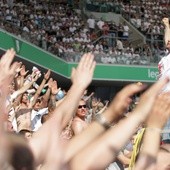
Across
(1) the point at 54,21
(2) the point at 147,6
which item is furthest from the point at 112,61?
(2) the point at 147,6

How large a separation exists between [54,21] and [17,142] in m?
21.7

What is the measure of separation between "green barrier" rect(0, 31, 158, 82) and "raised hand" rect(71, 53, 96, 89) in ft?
52.9

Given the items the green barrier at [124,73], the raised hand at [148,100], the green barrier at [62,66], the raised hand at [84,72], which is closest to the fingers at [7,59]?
the raised hand at [84,72]

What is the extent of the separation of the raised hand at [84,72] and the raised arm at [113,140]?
41 cm

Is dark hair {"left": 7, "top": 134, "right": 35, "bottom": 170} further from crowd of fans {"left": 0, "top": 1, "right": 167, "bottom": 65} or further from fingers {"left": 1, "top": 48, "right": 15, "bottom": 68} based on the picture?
crowd of fans {"left": 0, "top": 1, "right": 167, "bottom": 65}

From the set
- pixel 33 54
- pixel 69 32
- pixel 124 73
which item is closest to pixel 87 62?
pixel 33 54

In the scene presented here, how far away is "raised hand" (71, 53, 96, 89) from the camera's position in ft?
9.03

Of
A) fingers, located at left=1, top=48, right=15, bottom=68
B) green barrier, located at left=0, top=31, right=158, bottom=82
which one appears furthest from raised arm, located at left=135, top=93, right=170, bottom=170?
green barrier, located at left=0, top=31, right=158, bottom=82

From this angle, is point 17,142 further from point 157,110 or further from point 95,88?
point 95,88

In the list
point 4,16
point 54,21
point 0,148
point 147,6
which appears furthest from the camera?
point 147,6

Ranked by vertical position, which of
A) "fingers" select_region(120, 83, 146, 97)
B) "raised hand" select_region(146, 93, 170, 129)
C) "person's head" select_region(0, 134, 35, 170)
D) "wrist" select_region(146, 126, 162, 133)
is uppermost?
"fingers" select_region(120, 83, 146, 97)

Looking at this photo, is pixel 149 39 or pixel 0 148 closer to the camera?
pixel 0 148

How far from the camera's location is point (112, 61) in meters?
21.8

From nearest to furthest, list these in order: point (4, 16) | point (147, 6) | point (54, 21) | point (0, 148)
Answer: point (0, 148) → point (4, 16) → point (54, 21) → point (147, 6)
